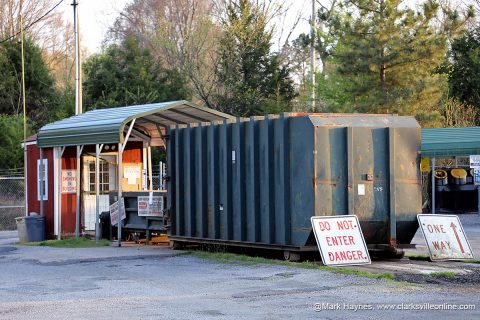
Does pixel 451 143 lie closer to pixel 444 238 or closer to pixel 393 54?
pixel 393 54

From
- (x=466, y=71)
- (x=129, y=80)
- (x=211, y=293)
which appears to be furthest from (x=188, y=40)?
(x=211, y=293)

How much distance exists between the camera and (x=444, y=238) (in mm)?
16328

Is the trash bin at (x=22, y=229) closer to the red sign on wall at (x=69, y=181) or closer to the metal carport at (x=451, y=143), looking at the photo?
the red sign on wall at (x=69, y=181)

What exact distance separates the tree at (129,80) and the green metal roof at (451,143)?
16.2 m

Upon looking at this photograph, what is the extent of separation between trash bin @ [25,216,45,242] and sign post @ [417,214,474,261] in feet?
39.3

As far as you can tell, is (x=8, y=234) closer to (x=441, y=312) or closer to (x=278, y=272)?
(x=278, y=272)

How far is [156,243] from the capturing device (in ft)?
70.2

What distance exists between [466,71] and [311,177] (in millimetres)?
30822

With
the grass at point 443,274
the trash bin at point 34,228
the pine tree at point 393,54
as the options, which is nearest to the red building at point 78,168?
the trash bin at point 34,228

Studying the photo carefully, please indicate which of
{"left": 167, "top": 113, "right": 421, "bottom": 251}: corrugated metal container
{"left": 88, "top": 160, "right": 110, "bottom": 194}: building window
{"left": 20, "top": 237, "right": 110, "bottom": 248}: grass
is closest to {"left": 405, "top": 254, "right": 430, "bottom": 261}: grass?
{"left": 167, "top": 113, "right": 421, "bottom": 251}: corrugated metal container

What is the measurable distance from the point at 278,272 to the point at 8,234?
57.2ft

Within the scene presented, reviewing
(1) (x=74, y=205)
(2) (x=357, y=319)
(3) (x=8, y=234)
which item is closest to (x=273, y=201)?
(2) (x=357, y=319)

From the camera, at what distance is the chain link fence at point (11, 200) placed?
33.3m

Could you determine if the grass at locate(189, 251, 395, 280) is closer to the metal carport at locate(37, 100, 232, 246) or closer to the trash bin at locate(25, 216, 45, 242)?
the metal carport at locate(37, 100, 232, 246)
